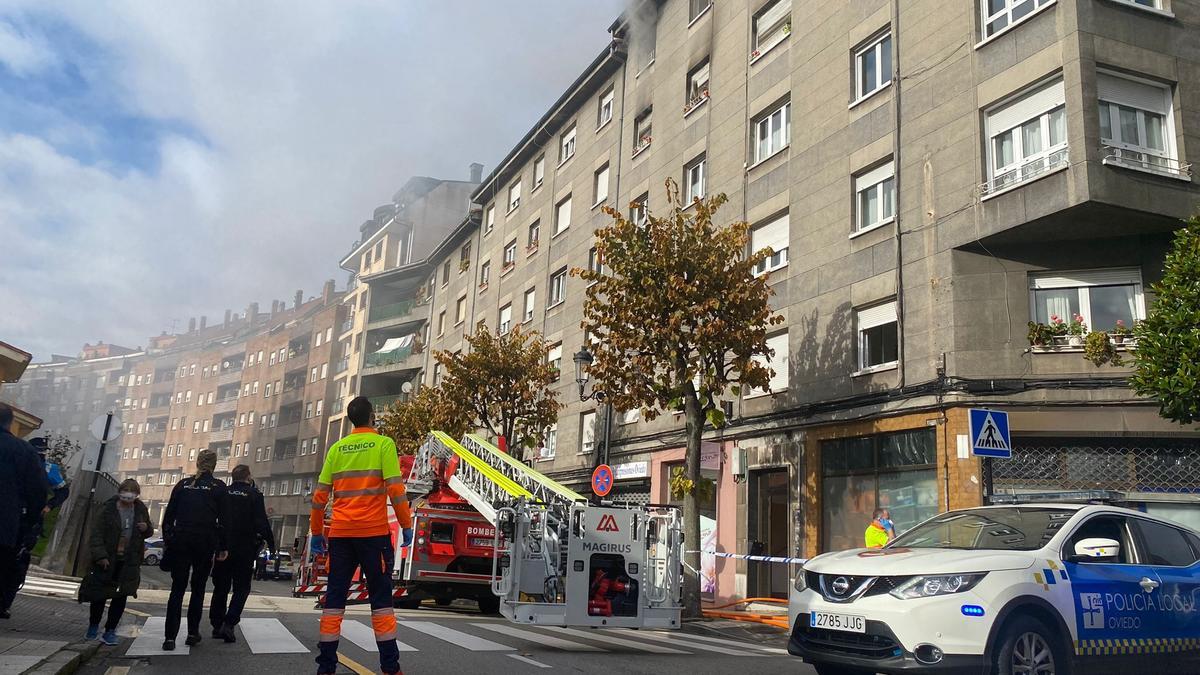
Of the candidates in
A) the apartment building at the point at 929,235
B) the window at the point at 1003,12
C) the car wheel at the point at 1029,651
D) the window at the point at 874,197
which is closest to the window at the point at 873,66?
the apartment building at the point at 929,235

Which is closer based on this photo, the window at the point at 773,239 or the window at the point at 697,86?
the window at the point at 773,239

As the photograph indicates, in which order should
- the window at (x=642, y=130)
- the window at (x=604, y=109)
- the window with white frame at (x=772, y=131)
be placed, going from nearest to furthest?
the window with white frame at (x=772, y=131) < the window at (x=642, y=130) < the window at (x=604, y=109)

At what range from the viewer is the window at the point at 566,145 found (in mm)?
32750

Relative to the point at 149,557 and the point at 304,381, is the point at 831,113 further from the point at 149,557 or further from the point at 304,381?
the point at 304,381

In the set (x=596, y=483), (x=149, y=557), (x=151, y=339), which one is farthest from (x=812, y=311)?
(x=151, y=339)

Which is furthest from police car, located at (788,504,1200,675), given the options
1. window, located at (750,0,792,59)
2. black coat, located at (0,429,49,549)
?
window, located at (750,0,792,59)

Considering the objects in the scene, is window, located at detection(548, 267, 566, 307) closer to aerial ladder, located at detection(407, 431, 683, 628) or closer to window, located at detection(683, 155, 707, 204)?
window, located at detection(683, 155, 707, 204)

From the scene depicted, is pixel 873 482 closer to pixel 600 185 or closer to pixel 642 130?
pixel 642 130

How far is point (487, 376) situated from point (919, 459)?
1309cm

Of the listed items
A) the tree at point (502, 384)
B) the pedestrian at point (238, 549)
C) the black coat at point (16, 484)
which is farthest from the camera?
the tree at point (502, 384)

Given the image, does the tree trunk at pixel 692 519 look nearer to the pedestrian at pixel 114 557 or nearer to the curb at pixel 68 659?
the pedestrian at pixel 114 557

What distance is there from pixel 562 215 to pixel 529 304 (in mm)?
3681

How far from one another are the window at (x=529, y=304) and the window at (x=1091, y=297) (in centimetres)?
2069

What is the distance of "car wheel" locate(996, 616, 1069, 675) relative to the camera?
5695mm
